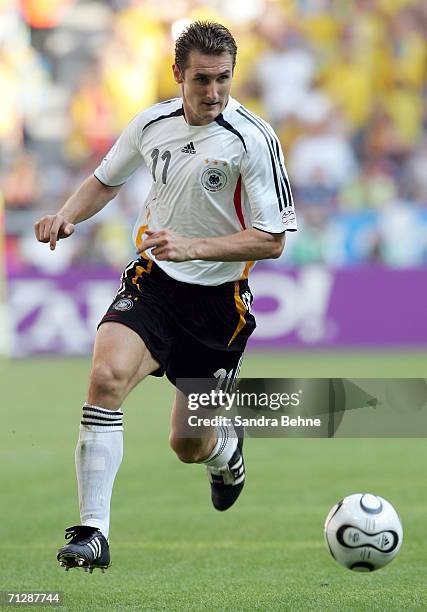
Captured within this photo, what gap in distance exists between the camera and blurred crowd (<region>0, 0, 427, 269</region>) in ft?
61.1

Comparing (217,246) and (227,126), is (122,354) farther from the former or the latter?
(227,126)

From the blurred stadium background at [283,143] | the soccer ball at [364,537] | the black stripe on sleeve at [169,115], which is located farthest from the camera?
the blurred stadium background at [283,143]

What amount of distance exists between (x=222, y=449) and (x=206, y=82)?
239cm

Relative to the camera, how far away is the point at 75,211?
6383 mm


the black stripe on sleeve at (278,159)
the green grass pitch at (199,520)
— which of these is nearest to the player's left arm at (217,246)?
the black stripe on sleeve at (278,159)

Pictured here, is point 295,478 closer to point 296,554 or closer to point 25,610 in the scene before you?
point 296,554

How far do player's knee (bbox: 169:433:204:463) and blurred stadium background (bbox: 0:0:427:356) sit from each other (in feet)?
30.8

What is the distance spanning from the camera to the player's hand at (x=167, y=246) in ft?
17.6

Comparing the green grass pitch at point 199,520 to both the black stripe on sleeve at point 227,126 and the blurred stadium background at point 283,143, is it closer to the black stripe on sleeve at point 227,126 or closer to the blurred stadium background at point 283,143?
the black stripe on sleeve at point 227,126

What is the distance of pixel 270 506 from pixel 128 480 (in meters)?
1.36

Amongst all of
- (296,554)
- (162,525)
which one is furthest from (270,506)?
(296,554)

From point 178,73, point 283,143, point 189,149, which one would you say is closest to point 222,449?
point 189,149

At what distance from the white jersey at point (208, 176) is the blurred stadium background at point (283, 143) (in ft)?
32.7

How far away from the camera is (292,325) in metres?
16.8
